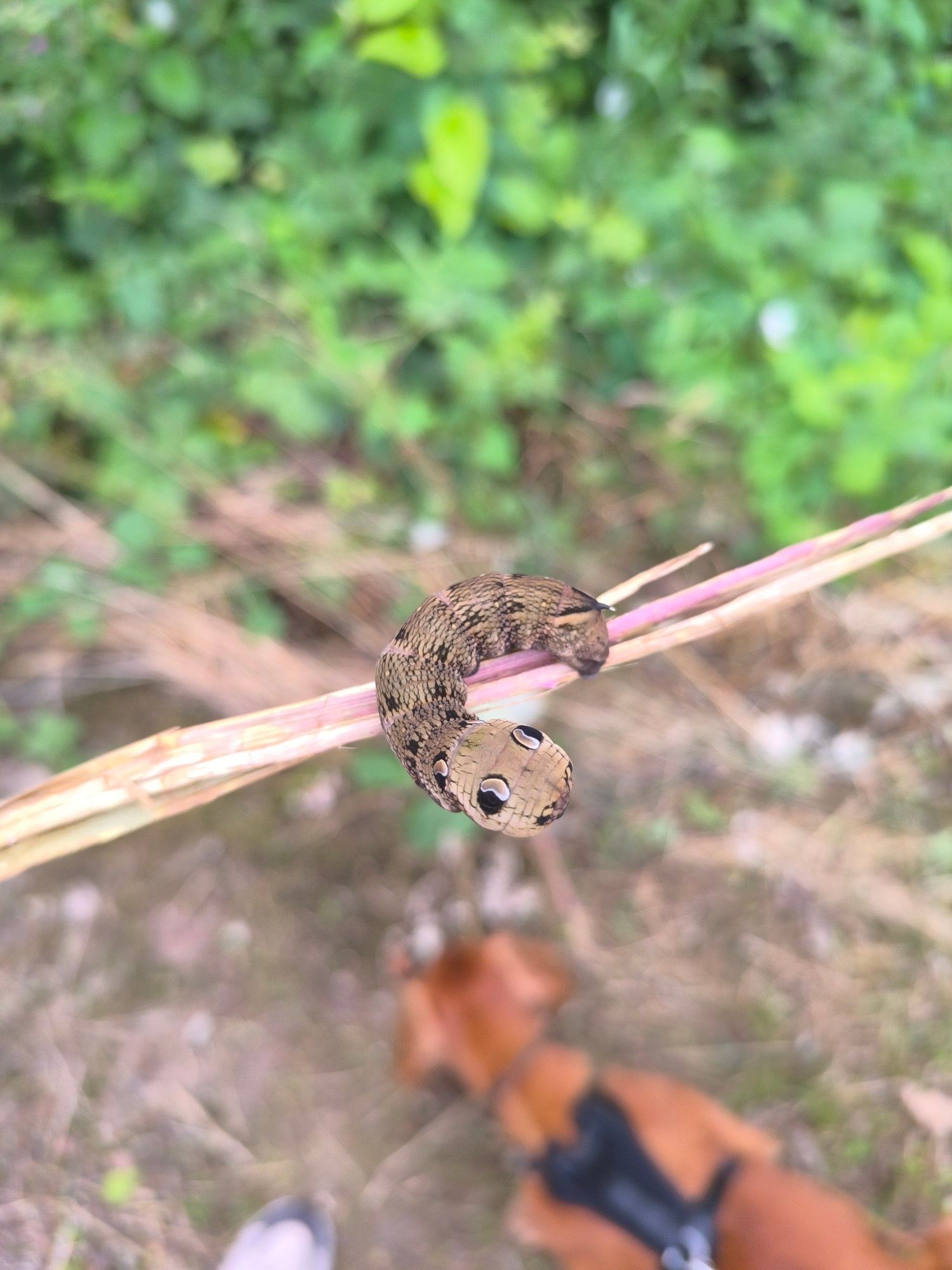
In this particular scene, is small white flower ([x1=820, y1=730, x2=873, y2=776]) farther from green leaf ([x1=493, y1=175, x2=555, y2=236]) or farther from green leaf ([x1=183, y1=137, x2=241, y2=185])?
green leaf ([x1=183, y1=137, x2=241, y2=185])

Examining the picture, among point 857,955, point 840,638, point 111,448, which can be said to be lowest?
point 857,955

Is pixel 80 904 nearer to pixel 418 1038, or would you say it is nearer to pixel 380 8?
pixel 418 1038

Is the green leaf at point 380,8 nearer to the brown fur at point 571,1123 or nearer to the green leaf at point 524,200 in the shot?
the green leaf at point 524,200

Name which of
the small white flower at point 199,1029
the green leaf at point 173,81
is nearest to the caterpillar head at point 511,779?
the green leaf at point 173,81

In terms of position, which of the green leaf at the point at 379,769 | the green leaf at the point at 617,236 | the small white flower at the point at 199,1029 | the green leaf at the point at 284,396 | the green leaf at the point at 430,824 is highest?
the green leaf at the point at 617,236

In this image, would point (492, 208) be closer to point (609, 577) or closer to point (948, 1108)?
point (609, 577)

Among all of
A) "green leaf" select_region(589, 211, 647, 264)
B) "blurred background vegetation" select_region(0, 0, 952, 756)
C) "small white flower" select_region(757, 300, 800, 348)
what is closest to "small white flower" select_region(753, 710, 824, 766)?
"blurred background vegetation" select_region(0, 0, 952, 756)

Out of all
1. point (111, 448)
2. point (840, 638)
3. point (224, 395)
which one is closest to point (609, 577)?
point (840, 638)
